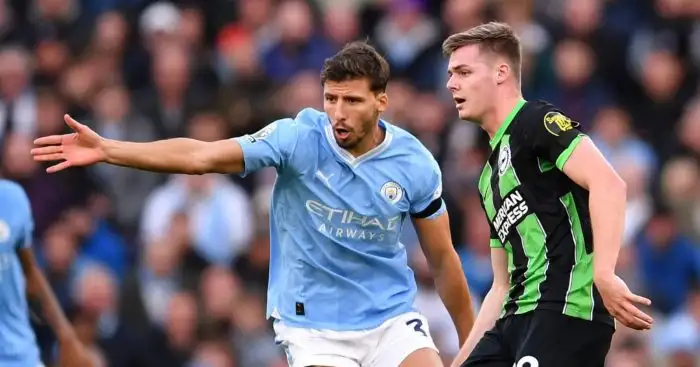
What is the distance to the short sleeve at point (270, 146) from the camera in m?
7.81

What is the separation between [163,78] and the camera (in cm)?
1477

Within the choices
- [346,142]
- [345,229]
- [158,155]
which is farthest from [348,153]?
[158,155]

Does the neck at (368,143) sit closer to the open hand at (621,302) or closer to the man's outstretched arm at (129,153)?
the man's outstretched arm at (129,153)

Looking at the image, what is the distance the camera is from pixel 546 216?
727 centimetres

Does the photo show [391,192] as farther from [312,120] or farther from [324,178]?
[312,120]

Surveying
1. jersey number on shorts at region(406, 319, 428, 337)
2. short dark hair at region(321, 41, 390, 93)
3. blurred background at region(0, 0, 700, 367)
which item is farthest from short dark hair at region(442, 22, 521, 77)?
blurred background at region(0, 0, 700, 367)

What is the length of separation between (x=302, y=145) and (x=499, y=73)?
1.13 m

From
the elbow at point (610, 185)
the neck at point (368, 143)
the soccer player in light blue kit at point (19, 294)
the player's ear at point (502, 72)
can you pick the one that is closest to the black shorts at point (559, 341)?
the elbow at point (610, 185)

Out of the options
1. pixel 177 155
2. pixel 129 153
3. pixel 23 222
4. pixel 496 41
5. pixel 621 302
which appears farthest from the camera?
pixel 23 222

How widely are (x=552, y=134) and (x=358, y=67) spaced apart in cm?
145

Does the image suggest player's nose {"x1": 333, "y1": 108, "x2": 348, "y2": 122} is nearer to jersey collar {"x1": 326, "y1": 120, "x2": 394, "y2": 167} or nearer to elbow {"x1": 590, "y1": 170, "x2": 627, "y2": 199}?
jersey collar {"x1": 326, "y1": 120, "x2": 394, "y2": 167}

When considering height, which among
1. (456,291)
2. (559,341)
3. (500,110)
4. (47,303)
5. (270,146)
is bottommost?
(47,303)

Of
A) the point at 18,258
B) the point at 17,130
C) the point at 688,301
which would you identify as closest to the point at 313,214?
the point at 18,258

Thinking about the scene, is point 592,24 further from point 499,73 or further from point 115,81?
point 499,73
